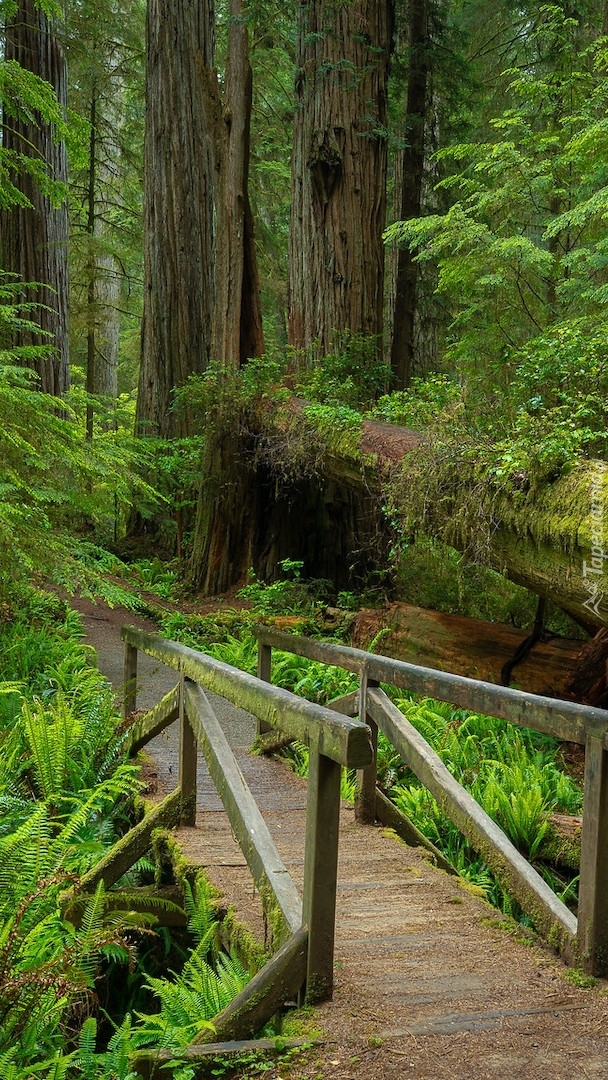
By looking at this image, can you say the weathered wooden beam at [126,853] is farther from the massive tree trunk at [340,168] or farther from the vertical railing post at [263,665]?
the massive tree trunk at [340,168]

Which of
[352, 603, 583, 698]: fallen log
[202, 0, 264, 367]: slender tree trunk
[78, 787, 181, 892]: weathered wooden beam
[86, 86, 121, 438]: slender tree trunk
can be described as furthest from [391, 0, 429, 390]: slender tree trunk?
[78, 787, 181, 892]: weathered wooden beam

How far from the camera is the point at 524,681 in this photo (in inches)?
312

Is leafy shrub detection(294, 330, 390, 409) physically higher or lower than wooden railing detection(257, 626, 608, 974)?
higher

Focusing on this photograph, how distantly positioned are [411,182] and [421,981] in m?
15.5

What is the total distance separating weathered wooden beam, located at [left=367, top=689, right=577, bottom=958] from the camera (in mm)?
3684

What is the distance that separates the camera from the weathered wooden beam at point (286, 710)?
2939 millimetres

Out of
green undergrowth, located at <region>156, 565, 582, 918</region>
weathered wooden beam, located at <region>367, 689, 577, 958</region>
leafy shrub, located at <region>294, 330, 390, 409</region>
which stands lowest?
green undergrowth, located at <region>156, 565, 582, 918</region>

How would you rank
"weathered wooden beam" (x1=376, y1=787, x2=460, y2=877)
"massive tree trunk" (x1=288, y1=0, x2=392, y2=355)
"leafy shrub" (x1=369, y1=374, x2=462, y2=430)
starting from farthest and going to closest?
1. "massive tree trunk" (x1=288, y1=0, x2=392, y2=355)
2. "leafy shrub" (x1=369, y1=374, x2=462, y2=430)
3. "weathered wooden beam" (x1=376, y1=787, x2=460, y2=877)

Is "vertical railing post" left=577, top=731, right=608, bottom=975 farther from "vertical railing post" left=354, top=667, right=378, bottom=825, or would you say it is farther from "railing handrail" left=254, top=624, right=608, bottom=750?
"vertical railing post" left=354, top=667, right=378, bottom=825

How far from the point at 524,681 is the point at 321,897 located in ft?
17.0

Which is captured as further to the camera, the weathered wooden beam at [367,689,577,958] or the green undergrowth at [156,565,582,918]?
the green undergrowth at [156,565,582,918]

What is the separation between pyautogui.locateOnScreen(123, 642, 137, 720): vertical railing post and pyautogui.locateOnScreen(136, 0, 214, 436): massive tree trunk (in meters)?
9.12

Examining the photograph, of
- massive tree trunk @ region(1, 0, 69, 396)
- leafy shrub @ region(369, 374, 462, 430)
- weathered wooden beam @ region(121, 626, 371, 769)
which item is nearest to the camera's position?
weathered wooden beam @ region(121, 626, 371, 769)

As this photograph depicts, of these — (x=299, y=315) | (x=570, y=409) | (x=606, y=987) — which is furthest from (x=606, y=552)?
(x=299, y=315)
